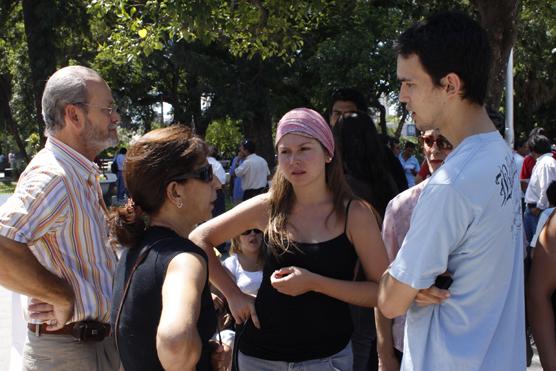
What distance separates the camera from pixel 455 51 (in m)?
1.96

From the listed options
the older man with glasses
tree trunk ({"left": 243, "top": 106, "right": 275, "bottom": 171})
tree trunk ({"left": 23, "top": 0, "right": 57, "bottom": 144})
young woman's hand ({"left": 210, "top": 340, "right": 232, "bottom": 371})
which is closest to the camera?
A: young woman's hand ({"left": 210, "top": 340, "right": 232, "bottom": 371})

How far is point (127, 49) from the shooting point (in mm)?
7160

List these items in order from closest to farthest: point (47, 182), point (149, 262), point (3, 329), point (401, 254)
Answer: point (401, 254) < point (149, 262) < point (47, 182) < point (3, 329)

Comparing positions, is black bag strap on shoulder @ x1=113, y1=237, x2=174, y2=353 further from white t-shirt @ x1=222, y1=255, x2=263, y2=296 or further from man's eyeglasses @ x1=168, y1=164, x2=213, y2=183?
white t-shirt @ x1=222, y1=255, x2=263, y2=296

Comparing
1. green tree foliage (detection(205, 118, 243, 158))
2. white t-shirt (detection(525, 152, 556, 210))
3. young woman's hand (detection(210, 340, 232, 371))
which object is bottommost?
green tree foliage (detection(205, 118, 243, 158))

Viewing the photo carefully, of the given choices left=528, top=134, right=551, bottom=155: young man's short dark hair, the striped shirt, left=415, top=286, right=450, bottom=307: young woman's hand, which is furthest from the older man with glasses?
left=528, top=134, right=551, bottom=155: young man's short dark hair

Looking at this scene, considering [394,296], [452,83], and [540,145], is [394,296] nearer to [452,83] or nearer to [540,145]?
[452,83]

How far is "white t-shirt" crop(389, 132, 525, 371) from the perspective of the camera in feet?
6.07

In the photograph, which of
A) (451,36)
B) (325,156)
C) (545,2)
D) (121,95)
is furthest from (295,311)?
(121,95)

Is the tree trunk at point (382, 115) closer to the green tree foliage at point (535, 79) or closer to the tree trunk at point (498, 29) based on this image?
the tree trunk at point (498, 29)

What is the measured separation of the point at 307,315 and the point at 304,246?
0.29 metres

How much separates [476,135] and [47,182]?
5.61 feet

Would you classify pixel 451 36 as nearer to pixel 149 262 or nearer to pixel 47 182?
pixel 149 262

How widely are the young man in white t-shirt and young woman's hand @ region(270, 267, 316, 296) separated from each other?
2.20 ft
